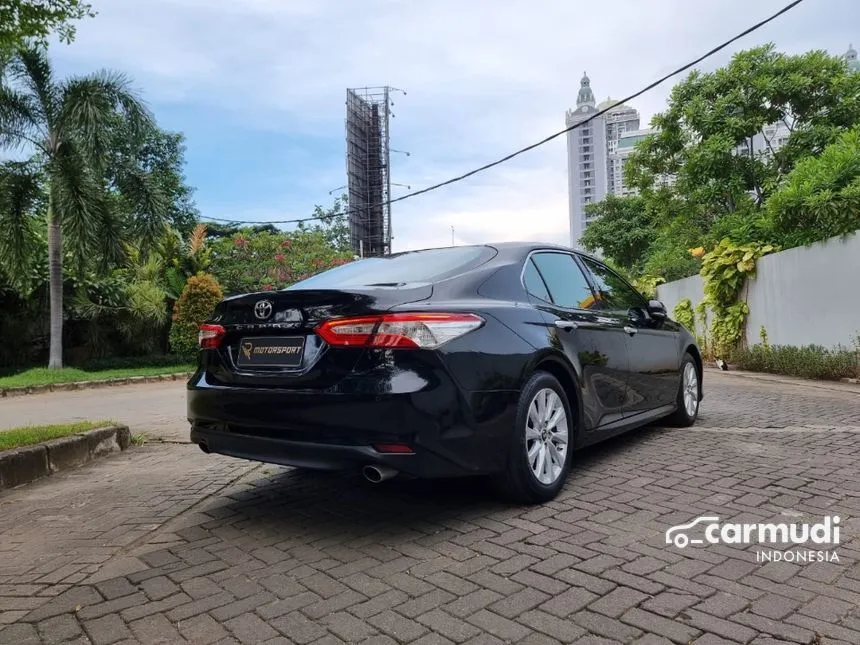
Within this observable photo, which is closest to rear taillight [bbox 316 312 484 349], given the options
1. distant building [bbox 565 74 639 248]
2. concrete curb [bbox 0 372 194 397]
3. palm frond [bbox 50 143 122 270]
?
concrete curb [bbox 0 372 194 397]

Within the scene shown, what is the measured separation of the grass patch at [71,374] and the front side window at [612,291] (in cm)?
1249

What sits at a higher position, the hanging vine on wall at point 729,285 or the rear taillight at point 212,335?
the hanging vine on wall at point 729,285

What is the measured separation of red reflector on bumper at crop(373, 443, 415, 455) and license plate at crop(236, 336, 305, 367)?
579 mm

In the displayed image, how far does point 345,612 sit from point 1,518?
103 inches

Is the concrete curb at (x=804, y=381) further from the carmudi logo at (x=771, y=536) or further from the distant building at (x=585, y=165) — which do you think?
the distant building at (x=585, y=165)

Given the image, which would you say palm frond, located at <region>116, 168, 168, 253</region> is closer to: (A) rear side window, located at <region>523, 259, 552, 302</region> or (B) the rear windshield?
(B) the rear windshield

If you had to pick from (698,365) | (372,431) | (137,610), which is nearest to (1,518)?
(137,610)

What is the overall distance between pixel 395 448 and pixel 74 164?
14.3 meters

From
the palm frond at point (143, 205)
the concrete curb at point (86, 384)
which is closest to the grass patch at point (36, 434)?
the concrete curb at point (86, 384)

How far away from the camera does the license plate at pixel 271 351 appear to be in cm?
307

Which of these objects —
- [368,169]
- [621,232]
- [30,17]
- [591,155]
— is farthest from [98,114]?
[591,155]

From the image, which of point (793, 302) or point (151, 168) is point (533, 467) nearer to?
point (793, 302)

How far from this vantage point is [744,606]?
7.30ft

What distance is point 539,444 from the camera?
3.39 m
